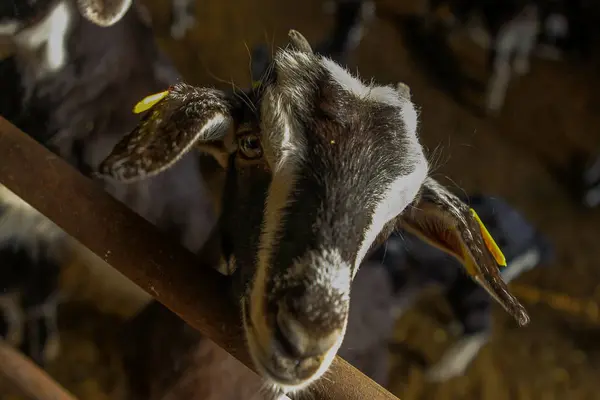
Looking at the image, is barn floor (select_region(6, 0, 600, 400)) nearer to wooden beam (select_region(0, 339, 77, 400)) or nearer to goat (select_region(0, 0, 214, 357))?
goat (select_region(0, 0, 214, 357))

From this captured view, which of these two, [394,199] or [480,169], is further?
[480,169]

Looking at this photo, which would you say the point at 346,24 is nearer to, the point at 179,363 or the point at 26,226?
the point at 26,226

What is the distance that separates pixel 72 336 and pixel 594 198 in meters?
1.93

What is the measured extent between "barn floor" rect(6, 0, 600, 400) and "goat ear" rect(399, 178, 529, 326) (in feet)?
1.74

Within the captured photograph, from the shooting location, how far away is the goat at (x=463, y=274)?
5.28 feet

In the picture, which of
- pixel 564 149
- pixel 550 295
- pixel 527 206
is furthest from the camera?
pixel 564 149

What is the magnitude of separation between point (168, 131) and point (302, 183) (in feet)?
0.63

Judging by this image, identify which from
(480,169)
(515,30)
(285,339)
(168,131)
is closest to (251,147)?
(168,131)

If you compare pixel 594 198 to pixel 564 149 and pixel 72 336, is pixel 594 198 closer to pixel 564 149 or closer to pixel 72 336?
pixel 564 149

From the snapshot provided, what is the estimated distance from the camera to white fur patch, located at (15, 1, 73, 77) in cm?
126

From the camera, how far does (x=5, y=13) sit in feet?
3.98

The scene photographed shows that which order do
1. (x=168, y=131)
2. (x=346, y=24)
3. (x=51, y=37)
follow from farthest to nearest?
(x=346, y=24) → (x=51, y=37) → (x=168, y=131)

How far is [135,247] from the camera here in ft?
2.31

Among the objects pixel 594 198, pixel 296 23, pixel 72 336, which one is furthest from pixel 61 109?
pixel 594 198
